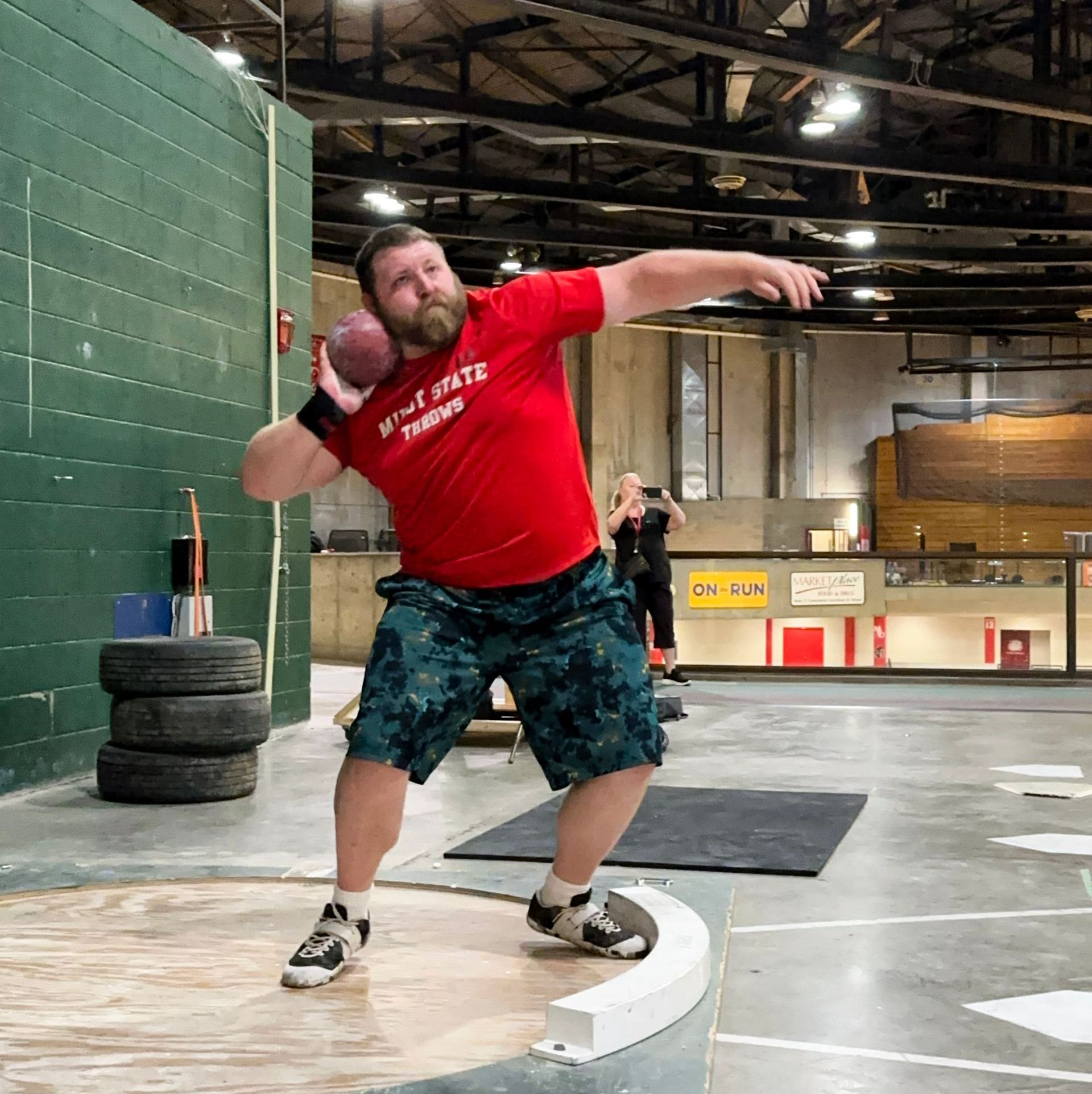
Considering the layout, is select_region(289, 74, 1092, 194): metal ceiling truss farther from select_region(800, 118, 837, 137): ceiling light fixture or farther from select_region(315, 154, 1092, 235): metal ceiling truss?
select_region(315, 154, 1092, 235): metal ceiling truss

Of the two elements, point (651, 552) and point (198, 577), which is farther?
point (651, 552)

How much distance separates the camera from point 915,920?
350 cm

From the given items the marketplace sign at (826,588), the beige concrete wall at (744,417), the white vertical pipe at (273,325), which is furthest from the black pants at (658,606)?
the beige concrete wall at (744,417)

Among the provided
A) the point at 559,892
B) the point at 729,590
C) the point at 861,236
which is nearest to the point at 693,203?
the point at 861,236

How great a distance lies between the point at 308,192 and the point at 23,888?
595cm

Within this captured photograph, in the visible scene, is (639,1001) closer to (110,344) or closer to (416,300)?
(416,300)

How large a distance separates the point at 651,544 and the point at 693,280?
7573 mm

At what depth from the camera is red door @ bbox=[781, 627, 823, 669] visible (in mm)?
12492

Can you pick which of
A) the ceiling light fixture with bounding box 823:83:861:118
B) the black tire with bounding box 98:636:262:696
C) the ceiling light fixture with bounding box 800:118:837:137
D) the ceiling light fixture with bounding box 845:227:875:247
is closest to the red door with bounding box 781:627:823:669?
the ceiling light fixture with bounding box 800:118:837:137

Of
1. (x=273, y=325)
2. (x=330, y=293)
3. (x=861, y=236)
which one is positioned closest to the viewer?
(x=273, y=325)

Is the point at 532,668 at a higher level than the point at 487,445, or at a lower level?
lower

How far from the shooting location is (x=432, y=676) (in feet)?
8.87

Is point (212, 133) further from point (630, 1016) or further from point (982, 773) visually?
point (630, 1016)

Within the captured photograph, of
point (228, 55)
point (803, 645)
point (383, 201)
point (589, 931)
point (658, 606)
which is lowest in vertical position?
point (803, 645)
